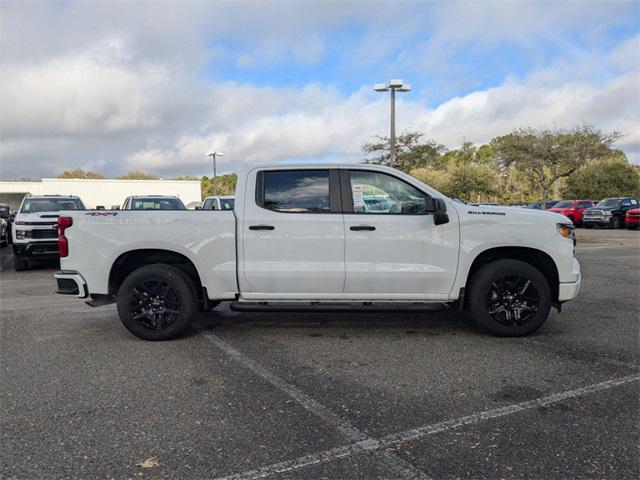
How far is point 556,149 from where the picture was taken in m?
36.2

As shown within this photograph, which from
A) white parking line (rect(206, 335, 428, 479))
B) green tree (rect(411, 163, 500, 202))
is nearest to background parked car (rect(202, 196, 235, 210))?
white parking line (rect(206, 335, 428, 479))

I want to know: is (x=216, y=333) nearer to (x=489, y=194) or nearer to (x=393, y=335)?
→ (x=393, y=335)

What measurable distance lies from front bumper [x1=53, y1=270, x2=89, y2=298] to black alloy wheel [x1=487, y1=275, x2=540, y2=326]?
4330 millimetres

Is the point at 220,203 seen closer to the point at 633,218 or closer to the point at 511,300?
the point at 511,300

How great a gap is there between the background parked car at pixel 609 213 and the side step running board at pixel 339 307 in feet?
83.4

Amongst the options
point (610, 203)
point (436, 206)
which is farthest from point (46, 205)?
point (610, 203)

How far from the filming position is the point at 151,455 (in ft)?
10.0

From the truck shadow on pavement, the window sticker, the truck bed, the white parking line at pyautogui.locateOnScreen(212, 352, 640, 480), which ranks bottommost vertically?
the white parking line at pyautogui.locateOnScreen(212, 352, 640, 480)

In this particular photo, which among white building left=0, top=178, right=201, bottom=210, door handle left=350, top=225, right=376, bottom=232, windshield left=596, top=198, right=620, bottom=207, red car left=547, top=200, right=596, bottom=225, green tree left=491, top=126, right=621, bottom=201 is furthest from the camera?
white building left=0, top=178, right=201, bottom=210

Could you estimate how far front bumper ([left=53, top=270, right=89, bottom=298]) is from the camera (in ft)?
17.9

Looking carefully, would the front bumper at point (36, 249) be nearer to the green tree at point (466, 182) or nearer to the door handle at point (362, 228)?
the door handle at point (362, 228)

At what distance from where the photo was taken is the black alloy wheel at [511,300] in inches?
211

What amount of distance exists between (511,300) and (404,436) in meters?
2.66

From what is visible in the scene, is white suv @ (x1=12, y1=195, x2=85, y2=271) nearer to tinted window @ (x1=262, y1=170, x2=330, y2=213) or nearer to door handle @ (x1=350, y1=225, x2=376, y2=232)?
tinted window @ (x1=262, y1=170, x2=330, y2=213)
